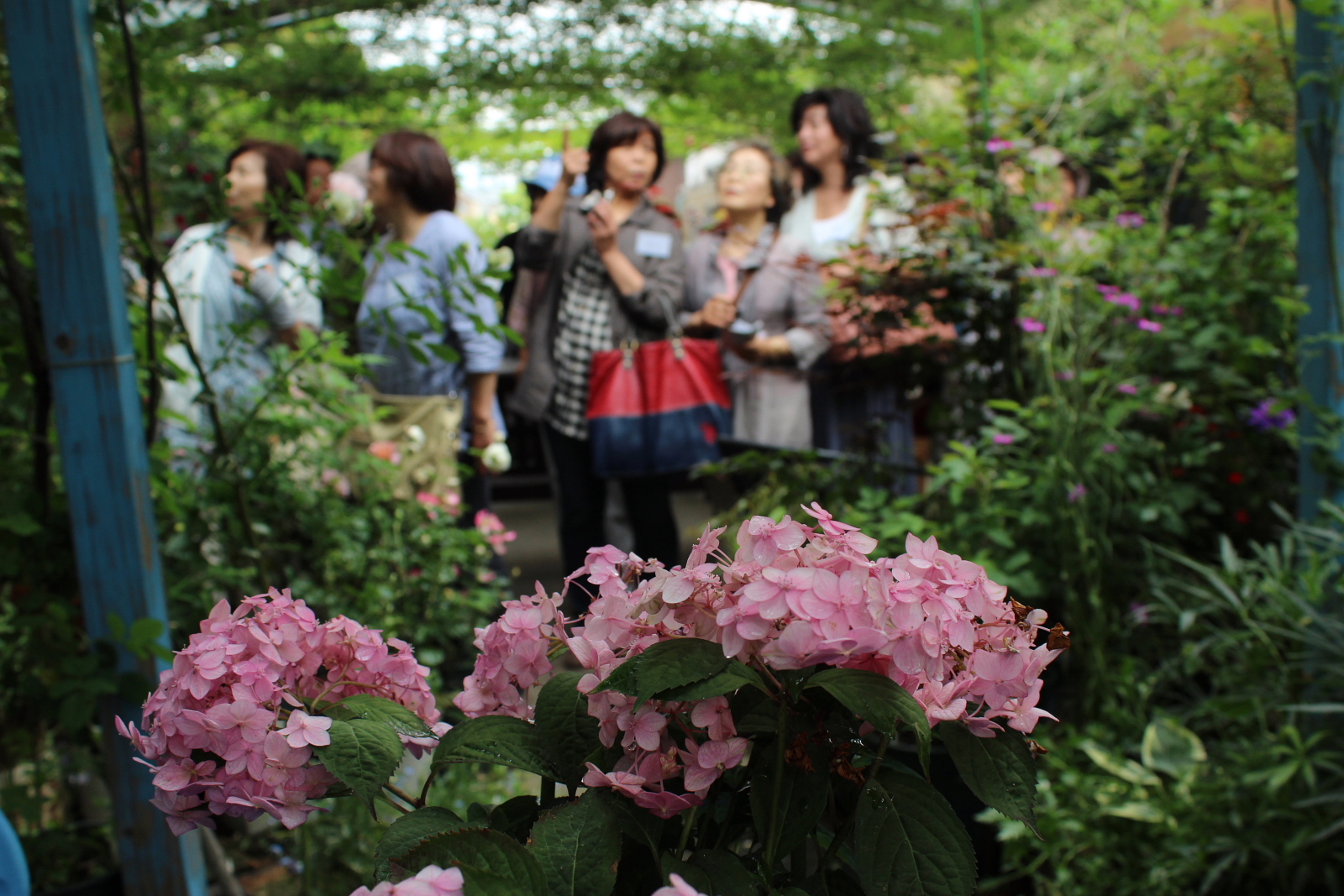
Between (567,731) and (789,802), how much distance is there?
16 centimetres

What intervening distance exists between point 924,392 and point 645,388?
1.05 m

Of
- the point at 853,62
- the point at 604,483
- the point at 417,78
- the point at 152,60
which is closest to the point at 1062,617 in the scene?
the point at 604,483

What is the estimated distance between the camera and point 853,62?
633 cm

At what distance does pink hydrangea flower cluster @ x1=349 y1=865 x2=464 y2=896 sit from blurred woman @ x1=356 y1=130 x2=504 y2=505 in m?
2.99

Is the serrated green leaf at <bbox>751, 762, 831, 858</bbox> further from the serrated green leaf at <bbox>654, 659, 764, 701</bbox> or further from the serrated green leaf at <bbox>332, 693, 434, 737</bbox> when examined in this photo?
the serrated green leaf at <bbox>332, 693, 434, 737</bbox>

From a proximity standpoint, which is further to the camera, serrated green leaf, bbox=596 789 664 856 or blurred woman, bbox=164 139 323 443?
A: blurred woman, bbox=164 139 323 443

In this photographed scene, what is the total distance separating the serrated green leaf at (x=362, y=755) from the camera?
688 mm

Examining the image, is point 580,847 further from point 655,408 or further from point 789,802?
point 655,408

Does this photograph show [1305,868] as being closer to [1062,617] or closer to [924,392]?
[1062,617]

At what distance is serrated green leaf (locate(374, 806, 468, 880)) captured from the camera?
670 millimetres

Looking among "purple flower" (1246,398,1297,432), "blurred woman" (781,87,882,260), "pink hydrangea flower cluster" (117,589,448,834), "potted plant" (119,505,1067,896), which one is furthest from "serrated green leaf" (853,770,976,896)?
"blurred woman" (781,87,882,260)

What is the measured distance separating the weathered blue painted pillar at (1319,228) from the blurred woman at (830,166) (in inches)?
69.1

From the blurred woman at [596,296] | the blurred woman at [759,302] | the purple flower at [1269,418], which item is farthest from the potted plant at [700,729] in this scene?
the blurred woman at [596,296]

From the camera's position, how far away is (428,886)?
0.56 m
